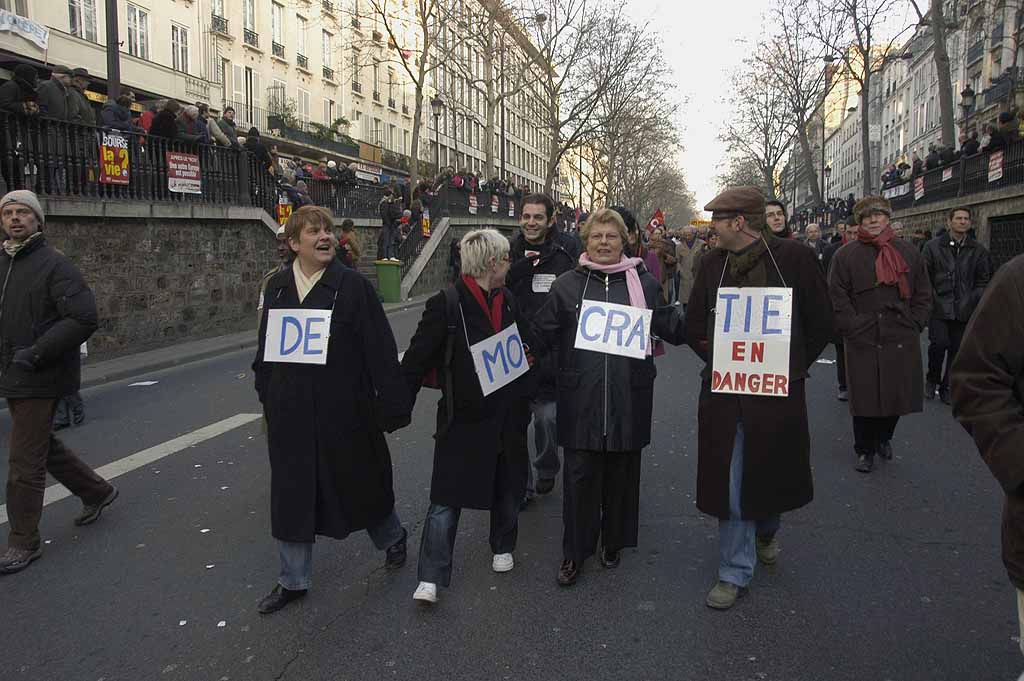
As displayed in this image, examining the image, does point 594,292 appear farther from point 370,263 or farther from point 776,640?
point 370,263

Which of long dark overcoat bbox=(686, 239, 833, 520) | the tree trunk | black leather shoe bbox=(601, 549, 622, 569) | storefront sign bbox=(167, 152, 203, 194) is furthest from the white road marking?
the tree trunk

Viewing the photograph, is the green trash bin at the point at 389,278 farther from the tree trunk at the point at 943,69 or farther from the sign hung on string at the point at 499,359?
the sign hung on string at the point at 499,359

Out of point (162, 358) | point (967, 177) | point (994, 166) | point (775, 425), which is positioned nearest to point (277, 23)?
point (967, 177)

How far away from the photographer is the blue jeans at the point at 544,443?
554cm

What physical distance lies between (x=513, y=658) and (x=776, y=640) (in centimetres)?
110

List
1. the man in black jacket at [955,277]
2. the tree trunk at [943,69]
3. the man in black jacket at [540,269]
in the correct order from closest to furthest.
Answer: the man in black jacket at [540,269] < the man in black jacket at [955,277] < the tree trunk at [943,69]

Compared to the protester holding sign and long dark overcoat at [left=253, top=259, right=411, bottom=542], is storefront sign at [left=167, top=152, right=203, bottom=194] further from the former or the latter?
the protester holding sign

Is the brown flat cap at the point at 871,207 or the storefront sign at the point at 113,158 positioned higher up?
the storefront sign at the point at 113,158

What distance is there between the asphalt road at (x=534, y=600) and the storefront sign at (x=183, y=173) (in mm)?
9436

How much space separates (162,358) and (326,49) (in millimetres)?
35068

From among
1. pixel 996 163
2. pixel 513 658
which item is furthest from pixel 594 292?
pixel 996 163

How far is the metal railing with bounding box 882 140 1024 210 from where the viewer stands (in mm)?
17891

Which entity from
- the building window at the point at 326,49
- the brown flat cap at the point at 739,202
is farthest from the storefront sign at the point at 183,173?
the building window at the point at 326,49

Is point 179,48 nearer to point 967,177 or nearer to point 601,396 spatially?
point 967,177
